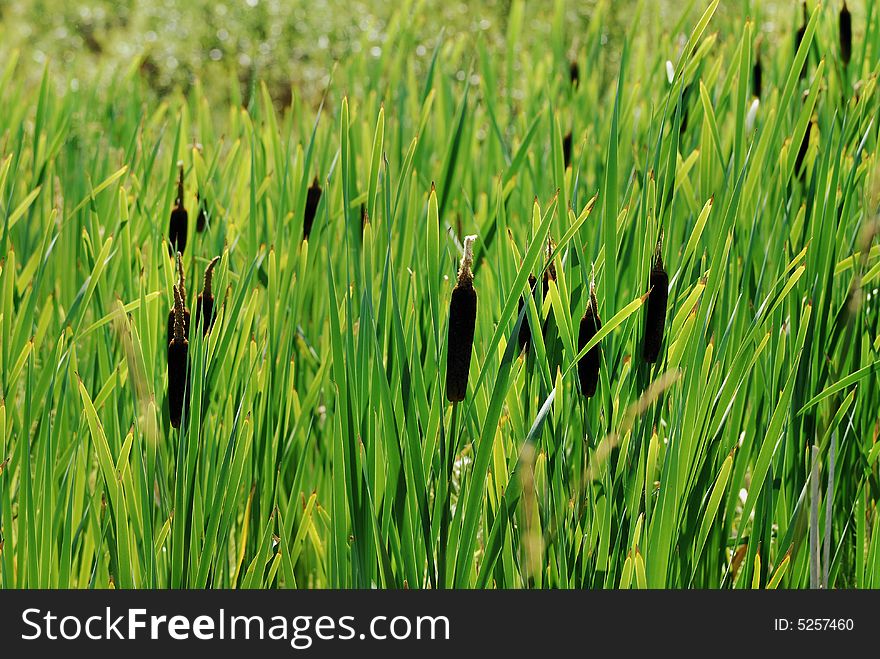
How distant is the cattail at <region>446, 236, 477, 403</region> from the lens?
2.09 feet

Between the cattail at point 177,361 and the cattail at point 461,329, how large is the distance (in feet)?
0.72

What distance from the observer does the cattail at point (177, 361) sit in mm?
698

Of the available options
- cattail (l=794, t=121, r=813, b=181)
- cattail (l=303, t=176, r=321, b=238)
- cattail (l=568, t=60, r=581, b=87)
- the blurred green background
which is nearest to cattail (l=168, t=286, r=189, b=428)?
cattail (l=303, t=176, r=321, b=238)

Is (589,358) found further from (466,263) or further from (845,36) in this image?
(845,36)

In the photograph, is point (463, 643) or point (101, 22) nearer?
point (463, 643)

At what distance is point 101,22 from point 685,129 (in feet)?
23.6

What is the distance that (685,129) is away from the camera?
46.9 inches

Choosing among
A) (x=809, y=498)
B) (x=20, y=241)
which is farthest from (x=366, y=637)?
(x=20, y=241)

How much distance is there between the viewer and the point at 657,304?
2.31 ft

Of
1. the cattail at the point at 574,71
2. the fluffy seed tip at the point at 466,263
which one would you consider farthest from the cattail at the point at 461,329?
the cattail at the point at 574,71

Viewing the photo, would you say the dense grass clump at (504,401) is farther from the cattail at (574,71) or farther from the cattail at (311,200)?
the cattail at (574,71)

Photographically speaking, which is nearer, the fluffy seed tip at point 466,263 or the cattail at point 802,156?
the fluffy seed tip at point 466,263

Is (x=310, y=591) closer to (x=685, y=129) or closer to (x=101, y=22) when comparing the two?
(x=685, y=129)

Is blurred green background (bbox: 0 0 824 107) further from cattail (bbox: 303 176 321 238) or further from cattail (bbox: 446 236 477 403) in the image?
cattail (bbox: 446 236 477 403)
